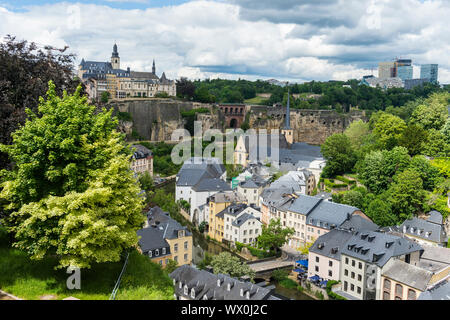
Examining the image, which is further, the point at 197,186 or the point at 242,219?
the point at 197,186

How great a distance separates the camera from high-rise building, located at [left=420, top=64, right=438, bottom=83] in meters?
143

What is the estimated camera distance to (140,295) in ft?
32.6

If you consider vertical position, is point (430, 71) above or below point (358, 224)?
above

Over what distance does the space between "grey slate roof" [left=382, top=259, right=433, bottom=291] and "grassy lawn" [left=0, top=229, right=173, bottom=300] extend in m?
13.8

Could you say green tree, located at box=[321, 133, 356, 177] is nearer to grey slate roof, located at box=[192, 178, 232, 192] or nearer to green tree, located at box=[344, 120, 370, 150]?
green tree, located at box=[344, 120, 370, 150]

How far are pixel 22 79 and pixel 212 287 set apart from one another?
40.6 ft

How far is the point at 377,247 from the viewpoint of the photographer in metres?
23.0

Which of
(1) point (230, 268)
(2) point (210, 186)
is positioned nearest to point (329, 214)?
(1) point (230, 268)

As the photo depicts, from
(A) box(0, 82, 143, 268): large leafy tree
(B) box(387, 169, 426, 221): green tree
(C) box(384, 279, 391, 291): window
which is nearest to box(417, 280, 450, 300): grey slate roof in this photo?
(C) box(384, 279, 391, 291): window

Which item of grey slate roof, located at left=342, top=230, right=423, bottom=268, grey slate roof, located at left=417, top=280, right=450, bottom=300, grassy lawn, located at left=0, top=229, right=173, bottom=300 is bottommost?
grey slate roof, located at left=417, top=280, right=450, bottom=300

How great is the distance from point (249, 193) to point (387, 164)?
13148 mm

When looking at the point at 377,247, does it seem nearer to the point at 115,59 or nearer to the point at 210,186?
the point at 210,186

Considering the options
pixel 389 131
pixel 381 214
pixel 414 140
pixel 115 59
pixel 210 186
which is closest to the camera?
pixel 381 214
